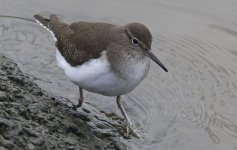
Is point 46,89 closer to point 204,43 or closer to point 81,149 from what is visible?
point 81,149

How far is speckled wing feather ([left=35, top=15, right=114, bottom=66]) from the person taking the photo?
265 inches

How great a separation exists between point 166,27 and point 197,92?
234 cm

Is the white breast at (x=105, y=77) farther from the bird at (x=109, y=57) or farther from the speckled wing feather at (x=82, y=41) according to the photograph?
the speckled wing feather at (x=82, y=41)

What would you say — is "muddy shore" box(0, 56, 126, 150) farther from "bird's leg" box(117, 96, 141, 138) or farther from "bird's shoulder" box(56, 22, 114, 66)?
"bird's shoulder" box(56, 22, 114, 66)

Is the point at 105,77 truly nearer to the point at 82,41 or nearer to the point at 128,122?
the point at 82,41

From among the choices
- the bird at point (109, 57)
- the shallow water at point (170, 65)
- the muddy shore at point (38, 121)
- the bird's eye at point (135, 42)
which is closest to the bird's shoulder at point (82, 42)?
the bird at point (109, 57)

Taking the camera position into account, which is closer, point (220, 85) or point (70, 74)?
point (70, 74)

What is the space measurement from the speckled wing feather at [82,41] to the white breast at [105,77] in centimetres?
15

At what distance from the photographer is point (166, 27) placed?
1058 cm

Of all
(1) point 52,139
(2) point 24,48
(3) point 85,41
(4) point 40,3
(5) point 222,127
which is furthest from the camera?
(4) point 40,3

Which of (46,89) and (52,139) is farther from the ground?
(52,139)

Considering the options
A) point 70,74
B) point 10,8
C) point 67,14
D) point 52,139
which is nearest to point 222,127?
point 70,74

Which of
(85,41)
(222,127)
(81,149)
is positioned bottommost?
(222,127)

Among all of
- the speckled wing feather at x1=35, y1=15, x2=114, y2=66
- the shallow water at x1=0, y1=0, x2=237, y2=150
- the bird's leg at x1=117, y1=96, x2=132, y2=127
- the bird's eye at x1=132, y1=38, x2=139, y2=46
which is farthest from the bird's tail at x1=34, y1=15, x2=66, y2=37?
the bird's eye at x1=132, y1=38, x2=139, y2=46
